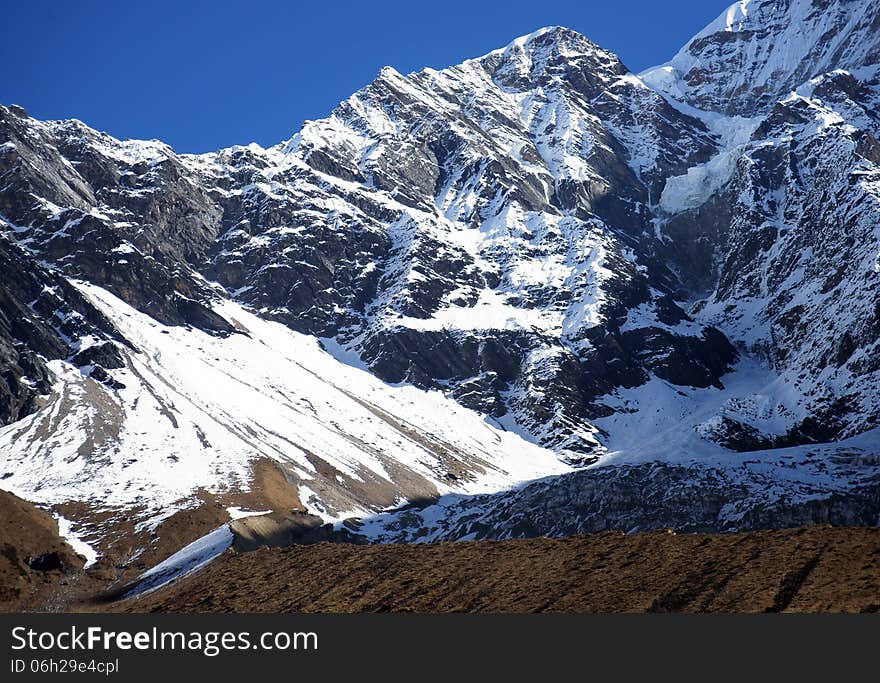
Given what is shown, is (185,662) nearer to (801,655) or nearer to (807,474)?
(801,655)

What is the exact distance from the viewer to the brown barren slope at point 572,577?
47219 millimetres

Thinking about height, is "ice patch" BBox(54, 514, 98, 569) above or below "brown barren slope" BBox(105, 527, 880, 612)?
above

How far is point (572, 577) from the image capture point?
55000 mm

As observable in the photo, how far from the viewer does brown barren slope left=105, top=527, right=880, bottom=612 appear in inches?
1859

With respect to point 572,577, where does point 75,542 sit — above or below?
above

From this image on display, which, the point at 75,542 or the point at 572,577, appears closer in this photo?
the point at 572,577

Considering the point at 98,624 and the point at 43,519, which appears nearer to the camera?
the point at 98,624

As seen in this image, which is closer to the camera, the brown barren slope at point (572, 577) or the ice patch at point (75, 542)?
the brown barren slope at point (572, 577)

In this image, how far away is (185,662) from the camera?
40281mm

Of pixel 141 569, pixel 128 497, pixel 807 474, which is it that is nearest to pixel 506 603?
pixel 141 569

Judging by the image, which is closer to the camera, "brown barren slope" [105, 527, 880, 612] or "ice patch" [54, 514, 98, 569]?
"brown barren slope" [105, 527, 880, 612]

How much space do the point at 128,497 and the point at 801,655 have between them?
156275 mm

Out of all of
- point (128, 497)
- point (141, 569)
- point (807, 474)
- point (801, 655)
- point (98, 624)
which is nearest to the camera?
point (801, 655)

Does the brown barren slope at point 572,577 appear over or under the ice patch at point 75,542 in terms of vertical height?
under
